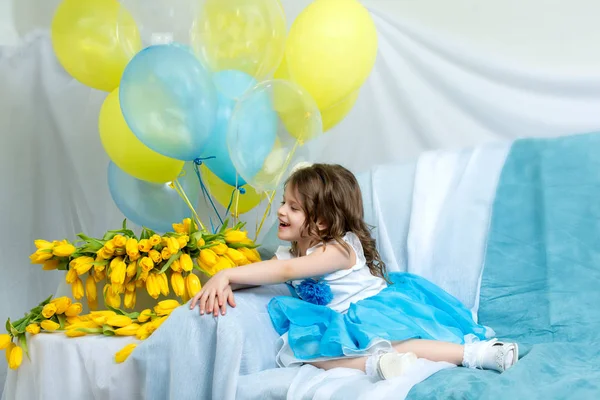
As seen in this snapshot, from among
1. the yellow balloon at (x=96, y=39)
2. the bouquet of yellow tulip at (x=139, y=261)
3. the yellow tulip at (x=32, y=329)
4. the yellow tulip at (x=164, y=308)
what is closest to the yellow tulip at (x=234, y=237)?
the bouquet of yellow tulip at (x=139, y=261)

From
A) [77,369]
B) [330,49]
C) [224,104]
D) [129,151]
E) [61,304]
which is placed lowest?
[77,369]

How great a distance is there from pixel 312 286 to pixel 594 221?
676 mm

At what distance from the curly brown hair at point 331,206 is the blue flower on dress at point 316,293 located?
102mm

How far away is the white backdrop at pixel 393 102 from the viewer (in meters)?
2.24

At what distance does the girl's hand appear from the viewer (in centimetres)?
147

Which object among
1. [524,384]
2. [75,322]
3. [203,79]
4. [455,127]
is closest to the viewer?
[524,384]

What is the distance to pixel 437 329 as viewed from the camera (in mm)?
1576

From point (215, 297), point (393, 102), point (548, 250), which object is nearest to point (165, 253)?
point (215, 297)

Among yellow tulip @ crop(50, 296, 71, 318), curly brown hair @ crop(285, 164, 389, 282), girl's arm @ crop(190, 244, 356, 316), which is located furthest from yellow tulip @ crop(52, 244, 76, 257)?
curly brown hair @ crop(285, 164, 389, 282)

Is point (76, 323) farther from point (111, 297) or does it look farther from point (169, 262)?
point (169, 262)

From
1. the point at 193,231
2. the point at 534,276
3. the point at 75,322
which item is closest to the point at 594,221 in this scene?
the point at 534,276

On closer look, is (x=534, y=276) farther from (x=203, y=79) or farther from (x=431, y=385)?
(x=203, y=79)

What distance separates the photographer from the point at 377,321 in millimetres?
1521

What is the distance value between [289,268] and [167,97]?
1.87 ft
